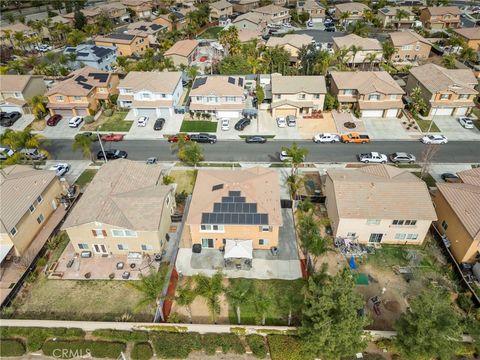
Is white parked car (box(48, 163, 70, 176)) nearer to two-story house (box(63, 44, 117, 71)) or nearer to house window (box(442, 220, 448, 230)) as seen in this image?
two-story house (box(63, 44, 117, 71))

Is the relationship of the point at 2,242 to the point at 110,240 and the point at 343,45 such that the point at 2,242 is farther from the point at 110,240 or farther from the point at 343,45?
the point at 343,45

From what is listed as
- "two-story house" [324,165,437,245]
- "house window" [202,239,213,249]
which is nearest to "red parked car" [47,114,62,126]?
"house window" [202,239,213,249]

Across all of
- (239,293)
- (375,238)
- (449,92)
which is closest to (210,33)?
(449,92)

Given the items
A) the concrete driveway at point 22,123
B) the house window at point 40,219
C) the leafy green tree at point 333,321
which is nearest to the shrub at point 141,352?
the leafy green tree at point 333,321

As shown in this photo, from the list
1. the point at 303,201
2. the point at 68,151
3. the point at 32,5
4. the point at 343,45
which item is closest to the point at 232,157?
the point at 303,201

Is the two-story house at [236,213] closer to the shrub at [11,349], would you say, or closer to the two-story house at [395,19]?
the shrub at [11,349]

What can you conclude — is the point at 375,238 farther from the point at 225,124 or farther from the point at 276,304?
the point at 225,124

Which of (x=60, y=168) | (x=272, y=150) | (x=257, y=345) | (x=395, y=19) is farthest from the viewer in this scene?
(x=395, y=19)
